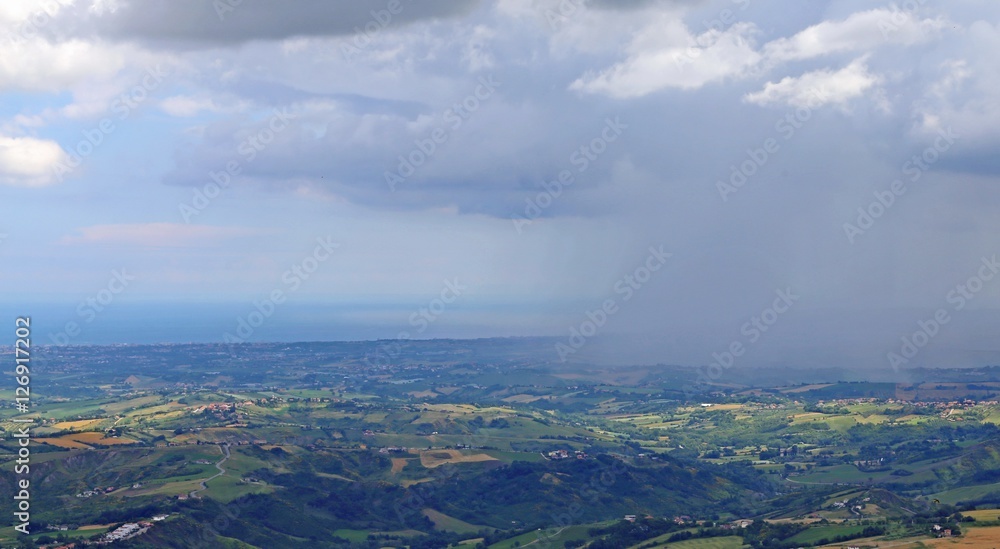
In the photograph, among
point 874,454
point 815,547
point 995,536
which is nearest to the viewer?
point 995,536

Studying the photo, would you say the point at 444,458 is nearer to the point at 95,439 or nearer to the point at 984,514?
the point at 95,439

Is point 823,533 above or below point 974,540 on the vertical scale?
below

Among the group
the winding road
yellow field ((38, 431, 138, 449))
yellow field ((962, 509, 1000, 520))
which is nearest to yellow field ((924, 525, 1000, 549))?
yellow field ((962, 509, 1000, 520))

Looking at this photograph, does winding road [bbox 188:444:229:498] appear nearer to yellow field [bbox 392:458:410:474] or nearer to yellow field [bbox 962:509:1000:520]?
yellow field [bbox 392:458:410:474]

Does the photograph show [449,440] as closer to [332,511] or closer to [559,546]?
[332,511]

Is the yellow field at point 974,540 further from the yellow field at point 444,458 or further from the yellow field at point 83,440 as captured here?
the yellow field at point 83,440

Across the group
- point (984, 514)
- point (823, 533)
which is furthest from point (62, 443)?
point (984, 514)

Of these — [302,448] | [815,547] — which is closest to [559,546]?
[815,547]

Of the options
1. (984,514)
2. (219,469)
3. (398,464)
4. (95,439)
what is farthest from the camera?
(398,464)
